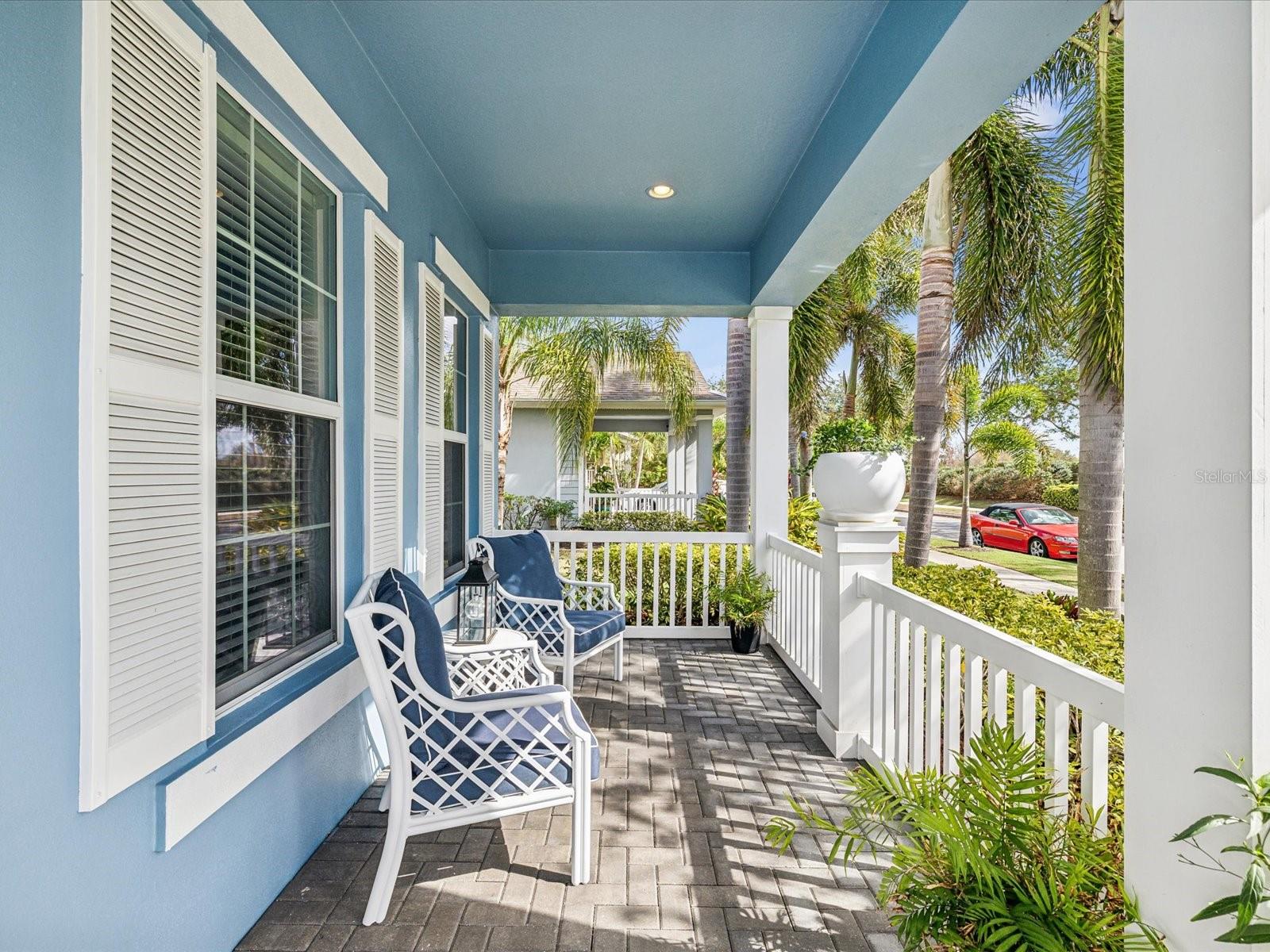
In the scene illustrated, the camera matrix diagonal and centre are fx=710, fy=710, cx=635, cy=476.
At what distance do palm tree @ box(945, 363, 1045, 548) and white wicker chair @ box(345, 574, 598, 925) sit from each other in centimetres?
1579

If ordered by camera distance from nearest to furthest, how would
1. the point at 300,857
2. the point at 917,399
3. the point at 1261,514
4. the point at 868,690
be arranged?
the point at 1261,514, the point at 300,857, the point at 868,690, the point at 917,399

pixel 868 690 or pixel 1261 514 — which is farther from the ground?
pixel 1261 514

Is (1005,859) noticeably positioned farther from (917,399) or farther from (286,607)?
(917,399)

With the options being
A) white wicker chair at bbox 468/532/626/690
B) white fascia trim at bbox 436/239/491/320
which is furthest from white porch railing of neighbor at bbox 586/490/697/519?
white wicker chair at bbox 468/532/626/690

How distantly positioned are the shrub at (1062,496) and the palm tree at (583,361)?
11.3 meters

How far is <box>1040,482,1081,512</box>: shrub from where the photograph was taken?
1620cm

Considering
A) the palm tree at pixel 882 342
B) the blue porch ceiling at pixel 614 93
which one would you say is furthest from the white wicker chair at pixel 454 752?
the palm tree at pixel 882 342

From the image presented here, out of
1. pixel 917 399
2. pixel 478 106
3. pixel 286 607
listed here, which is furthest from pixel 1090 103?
pixel 286 607

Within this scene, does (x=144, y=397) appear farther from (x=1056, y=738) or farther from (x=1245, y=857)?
(x=1056, y=738)

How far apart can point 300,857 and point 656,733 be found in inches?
66.1

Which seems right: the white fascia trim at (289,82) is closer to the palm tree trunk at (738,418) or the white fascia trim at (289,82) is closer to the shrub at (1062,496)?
the palm tree trunk at (738,418)

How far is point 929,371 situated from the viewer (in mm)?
6113

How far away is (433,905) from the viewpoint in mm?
2062

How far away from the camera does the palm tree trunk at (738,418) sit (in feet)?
21.5
